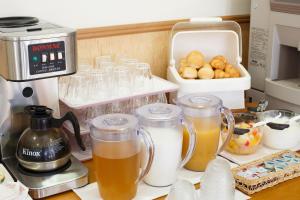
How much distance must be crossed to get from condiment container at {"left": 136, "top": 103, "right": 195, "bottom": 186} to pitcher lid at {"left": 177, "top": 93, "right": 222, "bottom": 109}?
0.05 metres

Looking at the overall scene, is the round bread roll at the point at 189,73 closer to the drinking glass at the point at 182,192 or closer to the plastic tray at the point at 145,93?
the plastic tray at the point at 145,93

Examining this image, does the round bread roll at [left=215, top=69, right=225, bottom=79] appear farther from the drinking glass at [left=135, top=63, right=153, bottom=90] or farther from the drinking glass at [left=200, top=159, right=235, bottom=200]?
the drinking glass at [left=200, top=159, right=235, bottom=200]

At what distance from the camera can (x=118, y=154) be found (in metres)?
0.90

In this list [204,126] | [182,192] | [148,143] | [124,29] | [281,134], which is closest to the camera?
[182,192]

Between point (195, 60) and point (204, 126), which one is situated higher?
point (195, 60)

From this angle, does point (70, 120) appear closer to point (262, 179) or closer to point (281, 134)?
point (262, 179)

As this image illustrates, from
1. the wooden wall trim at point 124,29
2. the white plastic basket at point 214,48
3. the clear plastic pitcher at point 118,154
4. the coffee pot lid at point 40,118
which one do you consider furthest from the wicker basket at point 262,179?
the wooden wall trim at point 124,29

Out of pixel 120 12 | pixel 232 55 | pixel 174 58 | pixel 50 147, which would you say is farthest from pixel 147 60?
pixel 50 147

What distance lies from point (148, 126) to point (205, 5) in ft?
2.51

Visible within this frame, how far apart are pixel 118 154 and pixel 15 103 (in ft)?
1.09

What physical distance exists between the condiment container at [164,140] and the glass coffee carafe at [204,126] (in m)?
0.05

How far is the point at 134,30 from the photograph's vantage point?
1417 millimetres

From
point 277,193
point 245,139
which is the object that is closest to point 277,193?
point 277,193

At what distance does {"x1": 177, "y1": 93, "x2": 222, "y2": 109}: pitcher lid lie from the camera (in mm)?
1049
